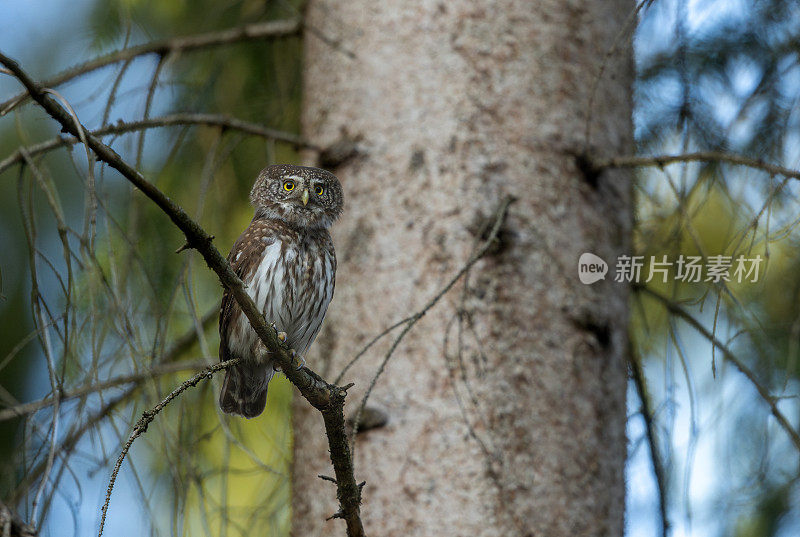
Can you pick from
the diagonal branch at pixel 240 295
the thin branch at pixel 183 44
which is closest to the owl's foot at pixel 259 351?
the diagonal branch at pixel 240 295

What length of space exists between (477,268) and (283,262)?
628 millimetres

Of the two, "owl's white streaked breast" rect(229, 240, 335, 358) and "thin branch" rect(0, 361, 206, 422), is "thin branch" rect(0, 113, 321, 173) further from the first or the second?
"thin branch" rect(0, 361, 206, 422)

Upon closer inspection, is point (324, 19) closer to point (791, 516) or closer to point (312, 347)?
point (312, 347)

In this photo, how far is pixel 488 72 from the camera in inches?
121

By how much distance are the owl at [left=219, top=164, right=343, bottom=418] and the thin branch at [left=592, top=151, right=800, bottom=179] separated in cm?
95

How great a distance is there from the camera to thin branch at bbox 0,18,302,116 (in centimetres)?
301

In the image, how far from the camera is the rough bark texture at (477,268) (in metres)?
2.69

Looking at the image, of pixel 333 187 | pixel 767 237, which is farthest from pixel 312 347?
pixel 767 237

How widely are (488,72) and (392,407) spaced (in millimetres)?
1193

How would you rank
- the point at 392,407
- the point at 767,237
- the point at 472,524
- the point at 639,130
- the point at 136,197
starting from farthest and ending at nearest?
the point at 639,130, the point at 136,197, the point at 392,407, the point at 472,524, the point at 767,237

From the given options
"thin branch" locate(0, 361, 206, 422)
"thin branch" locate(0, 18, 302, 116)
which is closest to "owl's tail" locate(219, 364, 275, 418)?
"thin branch" locate(0, 361, 206, 422)

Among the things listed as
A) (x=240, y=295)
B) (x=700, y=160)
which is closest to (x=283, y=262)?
(x=240, y=295)

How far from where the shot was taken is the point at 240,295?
181 centimetres

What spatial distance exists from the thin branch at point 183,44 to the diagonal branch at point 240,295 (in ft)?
4.02
